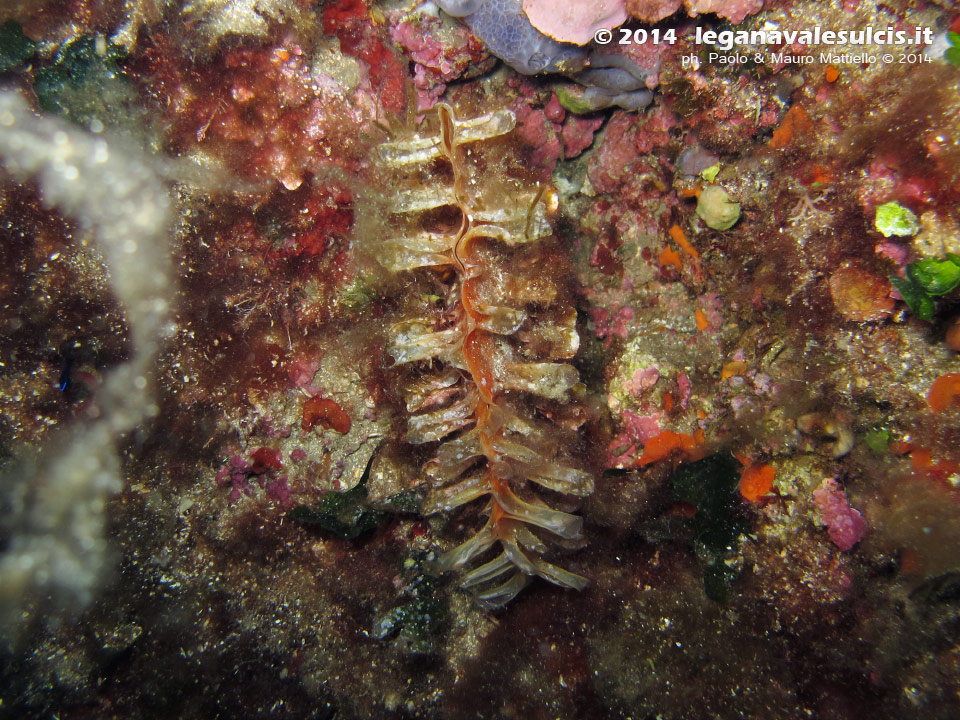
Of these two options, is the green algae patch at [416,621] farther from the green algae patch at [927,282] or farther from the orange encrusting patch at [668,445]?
the green algae patch at [927,282]

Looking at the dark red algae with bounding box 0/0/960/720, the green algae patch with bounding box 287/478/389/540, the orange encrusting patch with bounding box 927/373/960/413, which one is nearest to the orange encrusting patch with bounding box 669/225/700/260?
the dark red algae with bounding box 0/0/960/720

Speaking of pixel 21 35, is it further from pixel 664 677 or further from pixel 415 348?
pixel 664 677

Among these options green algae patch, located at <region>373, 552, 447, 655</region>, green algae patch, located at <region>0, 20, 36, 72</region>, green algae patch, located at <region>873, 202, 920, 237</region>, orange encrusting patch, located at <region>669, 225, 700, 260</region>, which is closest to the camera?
green algae patch, located at <region>873, 202, 920, 237</region>

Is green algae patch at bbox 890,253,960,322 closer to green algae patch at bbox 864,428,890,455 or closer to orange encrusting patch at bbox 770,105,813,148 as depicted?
green algae patch at bbox 864,428,890,455

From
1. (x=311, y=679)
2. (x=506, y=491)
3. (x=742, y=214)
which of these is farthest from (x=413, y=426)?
(x=742, y=214)

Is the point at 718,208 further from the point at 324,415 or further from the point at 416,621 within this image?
the point at 416,621

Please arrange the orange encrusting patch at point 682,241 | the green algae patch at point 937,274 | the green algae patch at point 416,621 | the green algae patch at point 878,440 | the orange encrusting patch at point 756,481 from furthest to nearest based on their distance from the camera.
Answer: the green algae patch at point 416,621
the orange encrusting patch at point 682,241
the orange encrusting patch at point 756,481
the green algae patch at point 878,440
the green algae patch at point 937,274

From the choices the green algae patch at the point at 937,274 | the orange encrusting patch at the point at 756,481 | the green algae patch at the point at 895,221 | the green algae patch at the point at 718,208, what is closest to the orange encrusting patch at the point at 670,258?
the green algae patch at the point at 718,208
